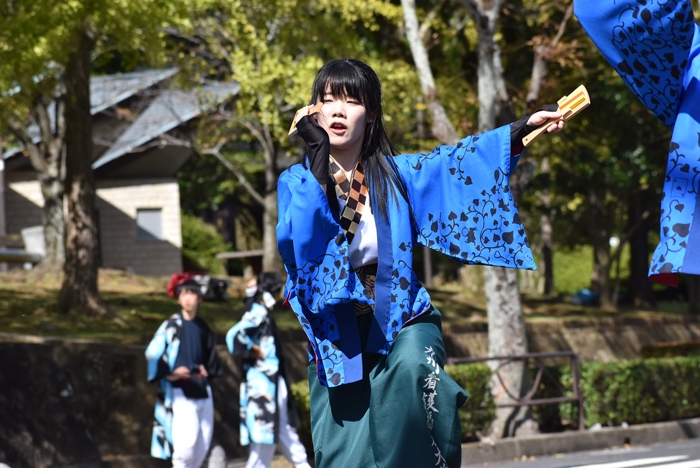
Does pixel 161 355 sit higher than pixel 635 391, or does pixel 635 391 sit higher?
Answer: pixel 161 355

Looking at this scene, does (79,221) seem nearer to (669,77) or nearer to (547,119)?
(547,119)

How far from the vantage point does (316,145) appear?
3.15 metres

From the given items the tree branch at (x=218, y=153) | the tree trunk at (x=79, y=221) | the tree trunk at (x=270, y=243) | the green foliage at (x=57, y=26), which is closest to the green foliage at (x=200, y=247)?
the tree branch at (x=218, y=153)

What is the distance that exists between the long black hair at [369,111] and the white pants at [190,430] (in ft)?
14.7

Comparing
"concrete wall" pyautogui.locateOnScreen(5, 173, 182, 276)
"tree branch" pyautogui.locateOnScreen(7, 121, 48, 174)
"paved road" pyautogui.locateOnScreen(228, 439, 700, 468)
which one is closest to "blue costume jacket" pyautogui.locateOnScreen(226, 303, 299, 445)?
"paved road" pyautogui.locateOnScreen(228, 439, 700, 468)

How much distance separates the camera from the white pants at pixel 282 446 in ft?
24.2

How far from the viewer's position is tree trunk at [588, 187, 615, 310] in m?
21.5

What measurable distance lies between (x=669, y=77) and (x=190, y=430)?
5299 mm

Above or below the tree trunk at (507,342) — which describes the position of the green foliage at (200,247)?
above

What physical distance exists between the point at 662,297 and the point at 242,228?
20504 mm

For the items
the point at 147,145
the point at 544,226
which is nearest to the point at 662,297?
the point at 544,226

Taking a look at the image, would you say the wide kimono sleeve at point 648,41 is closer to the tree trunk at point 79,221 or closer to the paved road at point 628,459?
the paved road at point 628,459

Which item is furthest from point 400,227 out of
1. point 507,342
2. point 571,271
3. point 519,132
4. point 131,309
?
point 571,271

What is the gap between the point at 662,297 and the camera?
124ft
